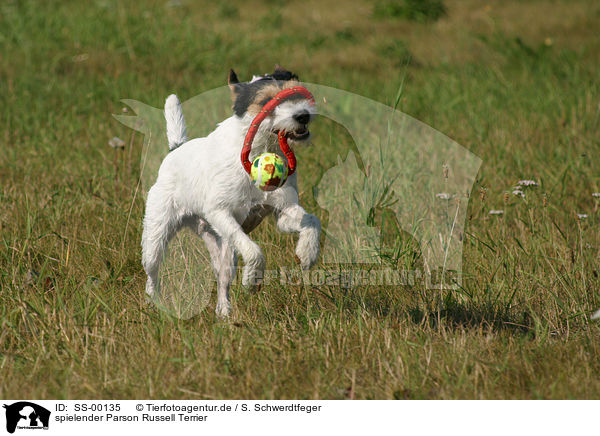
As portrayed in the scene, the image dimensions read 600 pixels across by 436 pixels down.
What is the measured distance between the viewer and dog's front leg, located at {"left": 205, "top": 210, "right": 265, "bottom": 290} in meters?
3.16

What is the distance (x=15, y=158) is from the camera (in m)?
5.84

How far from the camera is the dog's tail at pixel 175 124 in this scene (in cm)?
395

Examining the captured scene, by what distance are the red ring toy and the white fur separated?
3 cm

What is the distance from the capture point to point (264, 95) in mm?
3125

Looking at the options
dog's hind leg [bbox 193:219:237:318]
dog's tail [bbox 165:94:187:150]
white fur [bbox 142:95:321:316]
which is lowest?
dog's hind leg [bbox 193:219:237:318]

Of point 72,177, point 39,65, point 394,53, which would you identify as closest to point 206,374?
point 72,177

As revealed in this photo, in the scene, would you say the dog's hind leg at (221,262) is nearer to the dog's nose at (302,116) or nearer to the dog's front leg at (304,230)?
the dog's front leg at (304,230)

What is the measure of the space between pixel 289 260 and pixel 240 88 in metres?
1.47

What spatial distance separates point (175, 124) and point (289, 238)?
1121 mm

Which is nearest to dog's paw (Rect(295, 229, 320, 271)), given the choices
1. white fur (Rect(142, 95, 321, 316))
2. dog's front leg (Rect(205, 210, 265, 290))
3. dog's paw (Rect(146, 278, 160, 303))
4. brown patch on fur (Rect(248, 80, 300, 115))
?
white fur (Rect(142, 95, 321, 316))

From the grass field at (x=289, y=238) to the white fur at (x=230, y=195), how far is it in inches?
16.7

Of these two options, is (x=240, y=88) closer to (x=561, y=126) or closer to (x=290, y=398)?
(x=290, y=398)
